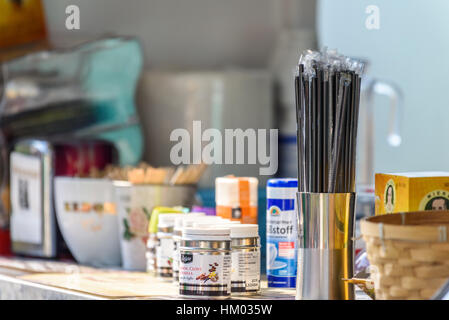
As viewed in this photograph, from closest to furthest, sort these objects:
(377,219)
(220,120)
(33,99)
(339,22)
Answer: (377,219) → (339,22) → (33,99) → (220,120)

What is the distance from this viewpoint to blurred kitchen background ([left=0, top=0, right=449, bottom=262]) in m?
1.32

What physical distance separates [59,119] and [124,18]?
0.51m

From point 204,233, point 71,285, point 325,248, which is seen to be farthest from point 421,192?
point 71,285

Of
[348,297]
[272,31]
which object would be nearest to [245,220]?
[348,297]

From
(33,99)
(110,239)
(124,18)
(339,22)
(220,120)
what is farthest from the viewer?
(124,18)

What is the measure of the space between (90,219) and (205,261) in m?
0.50

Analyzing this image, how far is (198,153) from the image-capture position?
4.80 feet

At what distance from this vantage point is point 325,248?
2.76 ft

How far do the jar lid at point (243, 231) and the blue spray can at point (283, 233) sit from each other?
0.04 metres

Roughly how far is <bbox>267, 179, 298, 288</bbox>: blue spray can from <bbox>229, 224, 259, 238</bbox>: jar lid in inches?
1.6
